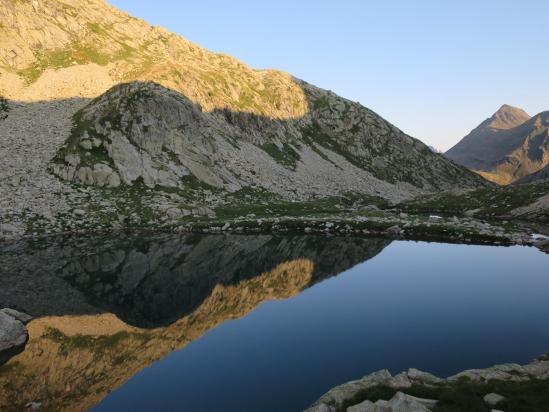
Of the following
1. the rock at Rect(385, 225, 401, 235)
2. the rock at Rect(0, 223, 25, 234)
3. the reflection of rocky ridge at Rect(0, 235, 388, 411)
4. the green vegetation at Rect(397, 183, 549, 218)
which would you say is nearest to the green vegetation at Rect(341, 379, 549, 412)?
the reflection of rocky ridge at Rect(0, 235, 388, 411)

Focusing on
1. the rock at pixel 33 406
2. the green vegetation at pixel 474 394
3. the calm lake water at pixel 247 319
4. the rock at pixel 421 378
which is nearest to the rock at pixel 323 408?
the green vegetation at pixel 474 394

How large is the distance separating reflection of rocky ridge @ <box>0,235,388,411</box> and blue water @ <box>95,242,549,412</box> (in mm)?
1787

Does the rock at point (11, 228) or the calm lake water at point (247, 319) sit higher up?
the calm lake water at point (247, 319)

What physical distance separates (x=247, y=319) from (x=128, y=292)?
1236 centimetres

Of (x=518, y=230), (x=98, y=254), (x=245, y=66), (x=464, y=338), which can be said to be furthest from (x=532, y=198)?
(x=245, y=66)

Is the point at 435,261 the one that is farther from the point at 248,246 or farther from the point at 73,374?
the point at 73,374

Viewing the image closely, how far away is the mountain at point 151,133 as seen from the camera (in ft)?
209

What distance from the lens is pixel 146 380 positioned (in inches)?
738

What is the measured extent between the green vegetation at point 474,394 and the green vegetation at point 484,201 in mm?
67715

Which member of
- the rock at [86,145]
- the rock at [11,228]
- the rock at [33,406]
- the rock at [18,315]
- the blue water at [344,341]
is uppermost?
the rock at [86,145]

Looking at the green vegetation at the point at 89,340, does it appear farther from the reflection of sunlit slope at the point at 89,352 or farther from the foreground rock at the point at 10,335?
the foreground rock at the point at 10,335

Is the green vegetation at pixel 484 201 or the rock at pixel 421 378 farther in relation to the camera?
the green vegetation at pixel 484 201

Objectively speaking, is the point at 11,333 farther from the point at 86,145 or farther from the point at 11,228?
the point at 86,145

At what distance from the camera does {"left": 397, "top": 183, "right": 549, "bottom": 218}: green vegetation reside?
241ft
